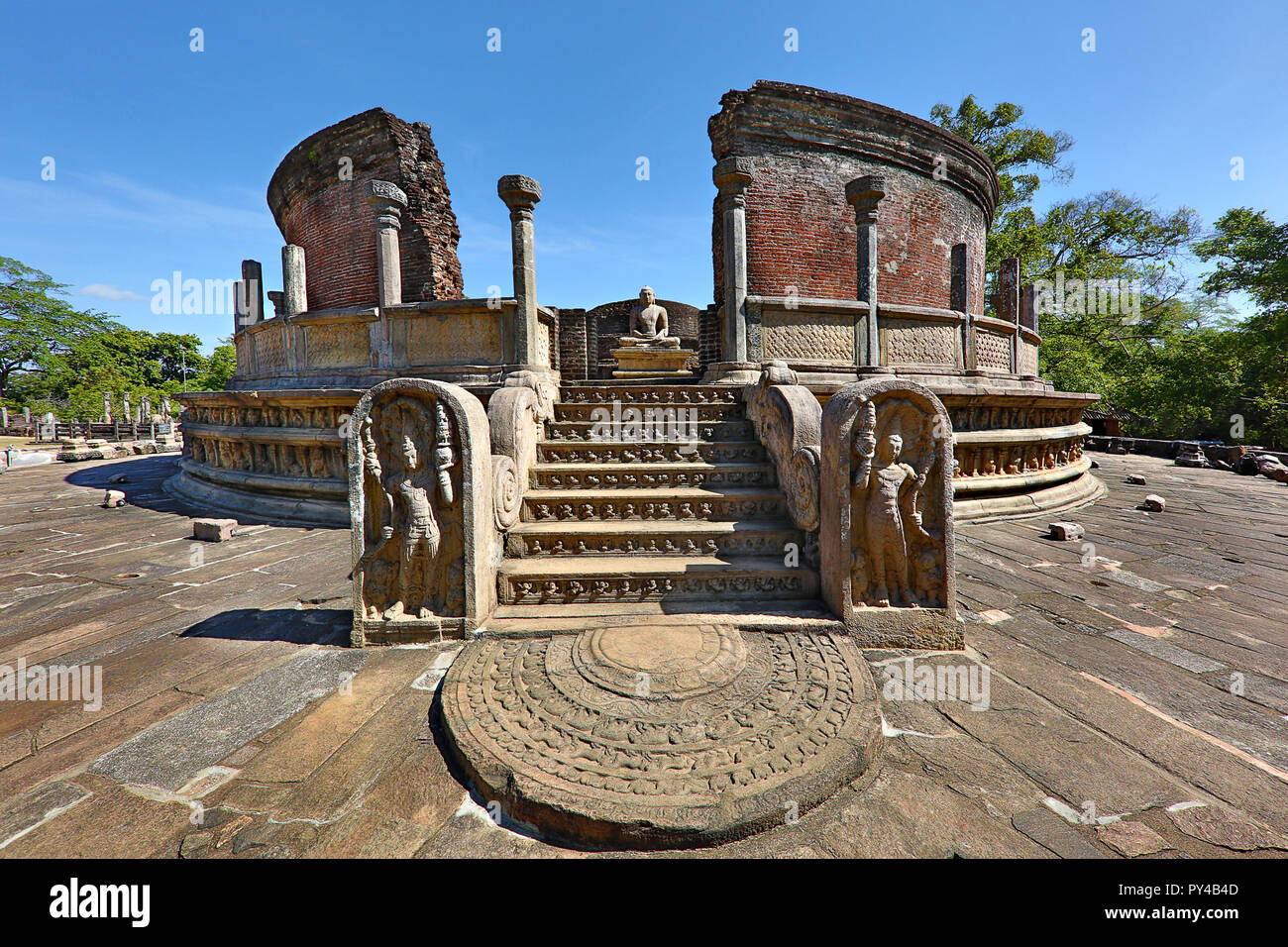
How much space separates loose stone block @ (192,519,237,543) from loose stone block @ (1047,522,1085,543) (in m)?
9.54

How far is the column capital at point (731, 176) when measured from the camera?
6930 mm

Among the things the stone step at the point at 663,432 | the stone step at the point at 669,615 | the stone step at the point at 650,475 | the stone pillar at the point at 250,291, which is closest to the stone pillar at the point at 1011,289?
the stone step at the point at 663,432

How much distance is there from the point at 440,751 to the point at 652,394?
4394 mm

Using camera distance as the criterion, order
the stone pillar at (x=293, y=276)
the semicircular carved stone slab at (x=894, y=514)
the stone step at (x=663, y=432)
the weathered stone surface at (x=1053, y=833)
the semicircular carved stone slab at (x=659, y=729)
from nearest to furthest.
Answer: the weathered stone surface at (x=1053, y=833)
the semicircular carved stone slab at (x=659, y=729)
the semicircular carved stone slab at (x=894, y=514)
the stone step at (x=663, y=432)
the stone pillar at (x=293, y=276)

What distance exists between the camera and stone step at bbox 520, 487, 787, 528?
4.15m

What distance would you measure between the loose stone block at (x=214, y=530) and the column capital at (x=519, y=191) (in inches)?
211

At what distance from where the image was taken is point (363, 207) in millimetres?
11430

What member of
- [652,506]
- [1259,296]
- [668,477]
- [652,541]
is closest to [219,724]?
[652,541]

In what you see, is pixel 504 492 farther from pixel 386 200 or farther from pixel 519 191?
pixel 386 200

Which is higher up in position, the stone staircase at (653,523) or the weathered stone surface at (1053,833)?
the stone staircase at (653,523)

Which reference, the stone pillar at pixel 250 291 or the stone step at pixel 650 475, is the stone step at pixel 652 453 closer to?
the stone step at pixel 650 475

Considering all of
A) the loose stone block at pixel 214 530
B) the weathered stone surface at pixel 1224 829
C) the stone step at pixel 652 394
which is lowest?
the weathered stone surface at pixel 1224 829
